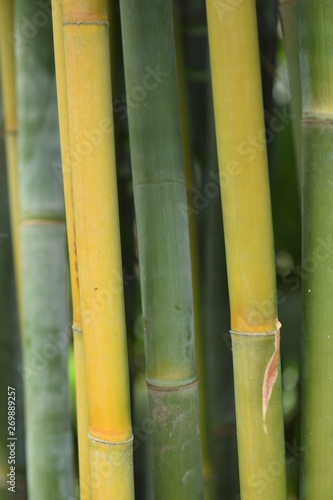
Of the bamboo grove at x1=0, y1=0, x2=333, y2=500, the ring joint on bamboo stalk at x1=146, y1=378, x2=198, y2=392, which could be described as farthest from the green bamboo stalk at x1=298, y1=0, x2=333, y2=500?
the ring joint on bamboo stalk at x1=146, y1=378, x2=198, y2=392

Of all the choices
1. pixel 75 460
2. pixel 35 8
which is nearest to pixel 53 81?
pixel 35 8

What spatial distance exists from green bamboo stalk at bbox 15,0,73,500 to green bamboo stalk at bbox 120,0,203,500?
0.15 metres

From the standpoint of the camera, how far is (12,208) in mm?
787

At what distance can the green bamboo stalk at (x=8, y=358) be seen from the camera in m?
0.83

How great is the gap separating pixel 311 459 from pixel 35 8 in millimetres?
562

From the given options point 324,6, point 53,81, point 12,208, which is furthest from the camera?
point 12,208

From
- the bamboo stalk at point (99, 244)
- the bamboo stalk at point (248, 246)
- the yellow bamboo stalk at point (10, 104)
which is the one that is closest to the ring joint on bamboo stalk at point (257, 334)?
the bamboo stalk at point (248, 246)

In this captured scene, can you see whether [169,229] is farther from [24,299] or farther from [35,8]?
[35,8]

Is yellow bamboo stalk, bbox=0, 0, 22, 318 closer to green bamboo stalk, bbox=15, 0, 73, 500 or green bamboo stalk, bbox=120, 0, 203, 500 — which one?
green bamboo stalk, bbox=15, 0, 73, 500

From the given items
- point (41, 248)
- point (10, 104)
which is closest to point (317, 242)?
point (41, 248)

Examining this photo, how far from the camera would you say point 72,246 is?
0.59 metres

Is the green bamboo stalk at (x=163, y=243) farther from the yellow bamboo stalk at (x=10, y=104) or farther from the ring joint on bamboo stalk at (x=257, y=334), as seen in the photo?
the yellow bamboo stalk at (x=10, y=104)

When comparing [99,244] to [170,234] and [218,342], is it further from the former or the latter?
[218,342]

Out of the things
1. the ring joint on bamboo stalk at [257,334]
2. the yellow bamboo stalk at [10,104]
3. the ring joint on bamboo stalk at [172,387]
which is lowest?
the ring joint on bamboo stalk at [172,387]
